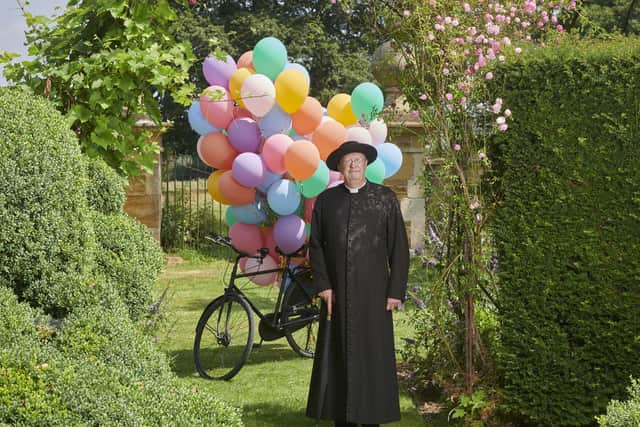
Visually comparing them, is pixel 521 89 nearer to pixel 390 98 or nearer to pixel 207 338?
pixel 207 338

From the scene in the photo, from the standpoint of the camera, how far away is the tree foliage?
527cm

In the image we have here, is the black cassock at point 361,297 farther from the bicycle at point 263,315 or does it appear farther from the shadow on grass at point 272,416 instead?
the bicycle at point 263,315

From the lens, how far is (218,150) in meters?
7.02

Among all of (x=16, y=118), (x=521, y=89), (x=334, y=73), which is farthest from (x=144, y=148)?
(x=334, y=73)

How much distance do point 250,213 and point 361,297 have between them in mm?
2425

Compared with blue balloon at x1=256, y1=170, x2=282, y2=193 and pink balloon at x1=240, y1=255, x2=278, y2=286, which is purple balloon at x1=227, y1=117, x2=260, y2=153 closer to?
blue balloon at x1=256, y1=170, x2=282, y2=193

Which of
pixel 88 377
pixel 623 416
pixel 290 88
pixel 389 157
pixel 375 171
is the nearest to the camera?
pixel 88 377

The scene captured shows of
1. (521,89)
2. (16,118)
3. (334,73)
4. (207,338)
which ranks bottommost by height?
(207,338)

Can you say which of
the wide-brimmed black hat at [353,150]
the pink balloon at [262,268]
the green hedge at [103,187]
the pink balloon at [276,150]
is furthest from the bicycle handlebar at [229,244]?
the wide-brimmed black hat at [353,150]

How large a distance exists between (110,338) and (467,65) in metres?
3.07

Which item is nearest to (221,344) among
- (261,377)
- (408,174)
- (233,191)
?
(261,377)

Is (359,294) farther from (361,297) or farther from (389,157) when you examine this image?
(389,157)

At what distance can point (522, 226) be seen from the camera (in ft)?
16.6

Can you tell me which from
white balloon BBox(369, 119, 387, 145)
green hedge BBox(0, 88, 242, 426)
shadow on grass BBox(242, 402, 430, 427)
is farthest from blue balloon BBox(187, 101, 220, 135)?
green hedge BBox(0, 88, 242, 426)
